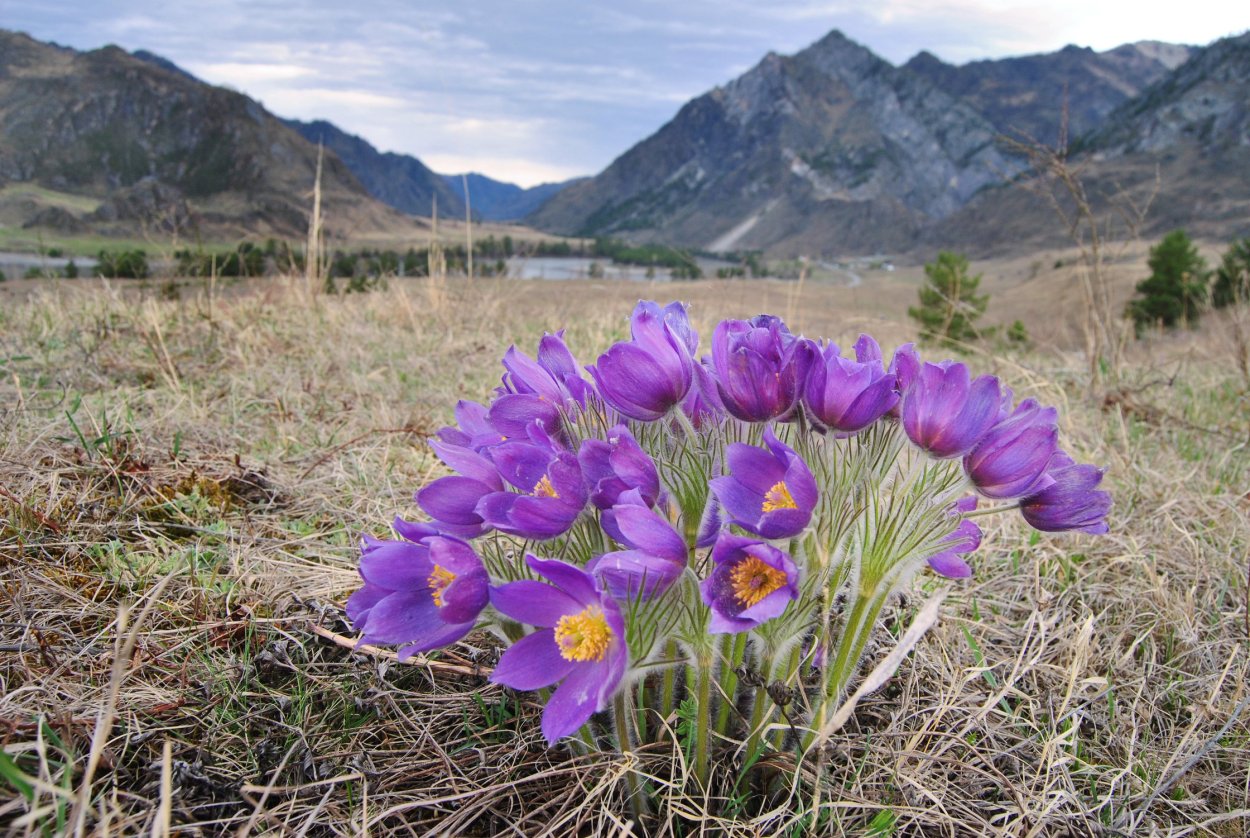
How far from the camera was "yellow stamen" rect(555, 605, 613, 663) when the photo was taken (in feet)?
3.34

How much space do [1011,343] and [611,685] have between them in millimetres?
9881

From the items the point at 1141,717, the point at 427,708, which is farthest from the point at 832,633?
the point at 1141,717

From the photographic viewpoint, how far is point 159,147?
128 m

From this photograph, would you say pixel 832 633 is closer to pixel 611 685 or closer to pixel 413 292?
pixel 611 685

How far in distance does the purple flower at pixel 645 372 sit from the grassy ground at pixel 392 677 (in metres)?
0.56

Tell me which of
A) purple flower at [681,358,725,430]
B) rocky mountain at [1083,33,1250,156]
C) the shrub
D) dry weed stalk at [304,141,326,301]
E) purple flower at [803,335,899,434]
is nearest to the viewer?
purple flower at [803,335,899,434]

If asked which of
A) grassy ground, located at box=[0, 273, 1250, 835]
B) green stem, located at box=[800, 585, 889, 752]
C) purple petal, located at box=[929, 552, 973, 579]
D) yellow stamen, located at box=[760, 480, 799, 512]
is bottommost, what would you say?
grassy ground, located at box=[0, 273, 1250, 835]

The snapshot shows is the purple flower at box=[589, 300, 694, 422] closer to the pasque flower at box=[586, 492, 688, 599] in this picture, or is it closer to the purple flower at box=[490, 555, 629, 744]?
the pasque flower at box=[586, 492, 688, 599]

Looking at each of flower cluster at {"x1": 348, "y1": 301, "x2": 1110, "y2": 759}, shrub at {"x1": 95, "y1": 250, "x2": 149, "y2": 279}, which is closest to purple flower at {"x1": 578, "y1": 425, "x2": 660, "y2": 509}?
flower cluster at {"x1": 348, "y1": 301, "x2": 1110, "y2": 759}

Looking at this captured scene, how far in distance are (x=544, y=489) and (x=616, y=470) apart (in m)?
0.12

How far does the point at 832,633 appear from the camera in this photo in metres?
1.30

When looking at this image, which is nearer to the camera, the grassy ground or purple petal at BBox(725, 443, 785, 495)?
purple petal at BBox(725, 443, 785, 495)

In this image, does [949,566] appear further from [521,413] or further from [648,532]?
[521,413]

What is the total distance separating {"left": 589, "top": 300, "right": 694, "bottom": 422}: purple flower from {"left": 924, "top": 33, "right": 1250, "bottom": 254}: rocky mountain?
323ft
